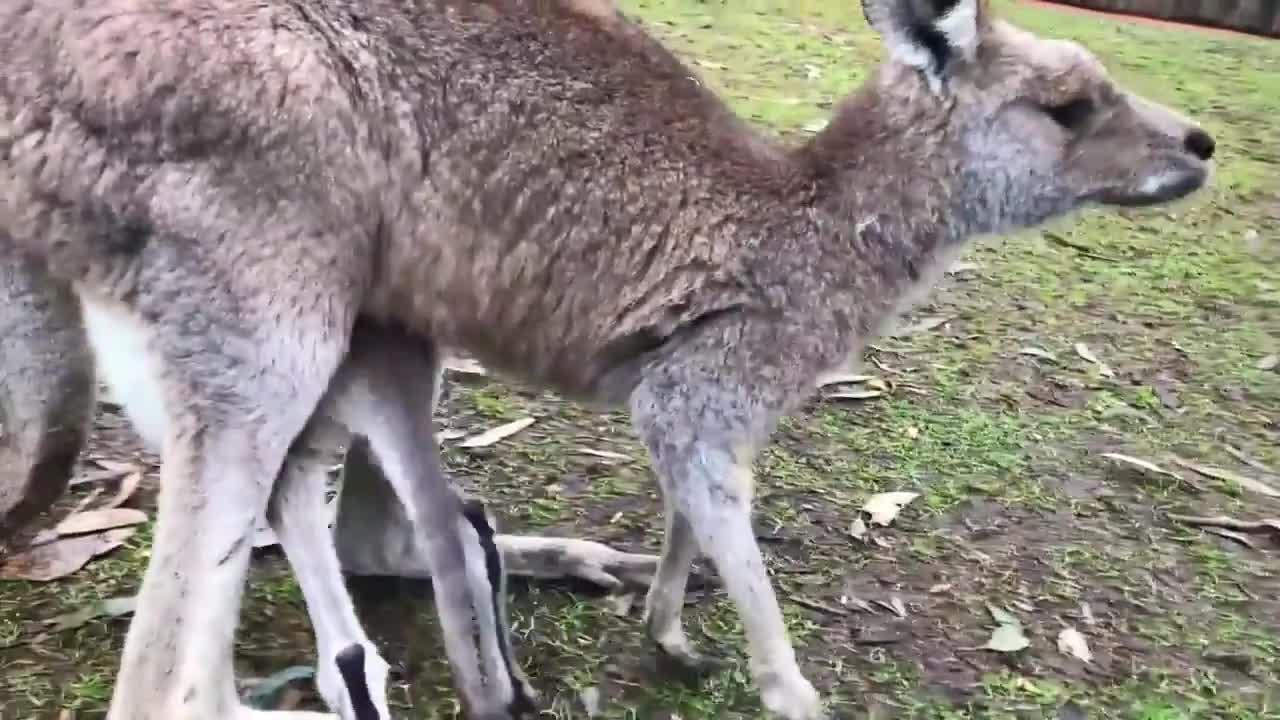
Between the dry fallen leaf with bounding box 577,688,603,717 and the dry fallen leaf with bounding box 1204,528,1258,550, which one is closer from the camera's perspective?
the dry fallen leaf with bounding box 577,688,603,717

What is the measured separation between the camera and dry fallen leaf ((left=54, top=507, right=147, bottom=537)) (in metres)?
2.91

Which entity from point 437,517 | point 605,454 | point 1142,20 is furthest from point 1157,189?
point 1142,20

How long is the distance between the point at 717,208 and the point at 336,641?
1.05 metres

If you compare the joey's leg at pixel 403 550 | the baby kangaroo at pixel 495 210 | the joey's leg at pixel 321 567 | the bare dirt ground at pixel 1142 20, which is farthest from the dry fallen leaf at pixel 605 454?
the bare dirt ground at pixel 1142 20

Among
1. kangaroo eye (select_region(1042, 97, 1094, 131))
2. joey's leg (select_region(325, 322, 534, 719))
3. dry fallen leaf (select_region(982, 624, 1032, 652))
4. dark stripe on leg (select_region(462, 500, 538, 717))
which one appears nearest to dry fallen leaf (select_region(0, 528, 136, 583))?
joey's leg (select_region(325, 322, 534, 719))

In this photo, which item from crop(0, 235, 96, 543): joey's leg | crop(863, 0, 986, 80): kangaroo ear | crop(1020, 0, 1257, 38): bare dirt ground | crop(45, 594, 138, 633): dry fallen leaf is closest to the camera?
crop(0, 235, 96, 543): joey's leg

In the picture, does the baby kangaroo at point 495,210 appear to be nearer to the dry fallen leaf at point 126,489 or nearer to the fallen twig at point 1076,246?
the dry fallen leaf at point 126,489

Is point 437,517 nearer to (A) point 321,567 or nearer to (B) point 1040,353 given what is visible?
(A) point 321,567

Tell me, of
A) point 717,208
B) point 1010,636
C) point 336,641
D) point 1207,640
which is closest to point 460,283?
point 717,208

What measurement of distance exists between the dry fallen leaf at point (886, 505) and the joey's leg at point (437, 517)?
1.08 meters

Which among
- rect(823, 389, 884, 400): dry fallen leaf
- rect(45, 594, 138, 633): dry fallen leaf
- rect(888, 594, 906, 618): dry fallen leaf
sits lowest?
rect(888, 594, 906, 618): dry fallen leaf

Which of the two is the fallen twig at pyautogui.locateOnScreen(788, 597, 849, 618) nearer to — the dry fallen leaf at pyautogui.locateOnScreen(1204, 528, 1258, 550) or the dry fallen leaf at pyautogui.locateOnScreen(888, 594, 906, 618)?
the dry fallen leaf at pyautogui.locateOnScreen(888, 594, 906, 618)

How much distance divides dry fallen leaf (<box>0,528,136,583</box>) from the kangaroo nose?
2377 millimetres

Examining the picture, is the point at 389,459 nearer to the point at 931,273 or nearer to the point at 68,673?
the point at 68,673
